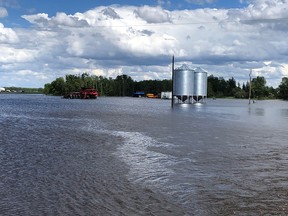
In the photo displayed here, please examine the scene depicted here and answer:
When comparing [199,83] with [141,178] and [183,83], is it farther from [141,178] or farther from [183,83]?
[141,178]

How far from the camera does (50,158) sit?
61.9ft

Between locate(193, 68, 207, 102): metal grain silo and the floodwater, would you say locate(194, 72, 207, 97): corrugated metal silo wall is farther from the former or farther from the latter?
the floodwater

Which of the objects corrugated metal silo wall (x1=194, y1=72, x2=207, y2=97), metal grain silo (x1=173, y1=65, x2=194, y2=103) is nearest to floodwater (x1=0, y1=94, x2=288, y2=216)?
metal grain silo (x1=173, y1=65, x2=194, y2=103)

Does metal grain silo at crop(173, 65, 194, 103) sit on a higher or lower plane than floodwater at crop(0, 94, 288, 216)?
higher

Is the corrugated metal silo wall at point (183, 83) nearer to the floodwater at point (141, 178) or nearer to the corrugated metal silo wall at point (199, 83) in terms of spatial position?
the corrugated metal silo wall at point (199, 83)

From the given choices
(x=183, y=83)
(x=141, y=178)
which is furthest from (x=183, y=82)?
(x=141, y=178)

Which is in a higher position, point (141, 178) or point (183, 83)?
point (183, 83)

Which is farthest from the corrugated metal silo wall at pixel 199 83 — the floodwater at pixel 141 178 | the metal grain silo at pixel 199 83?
the floodwater at pixel 141 178

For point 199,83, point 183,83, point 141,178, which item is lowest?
point 141,178

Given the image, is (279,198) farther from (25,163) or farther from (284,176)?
(25,163)

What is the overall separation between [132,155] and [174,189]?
759cm

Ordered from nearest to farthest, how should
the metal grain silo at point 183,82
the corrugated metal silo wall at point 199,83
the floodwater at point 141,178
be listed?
the floodwater at point 141,178 → the metal grain silo at point 183,82 → the corrugated metal silo wall at point 199,83

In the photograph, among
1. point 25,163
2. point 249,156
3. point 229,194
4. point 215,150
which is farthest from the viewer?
point 215,150

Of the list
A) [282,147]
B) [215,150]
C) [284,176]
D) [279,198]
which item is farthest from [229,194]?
[282,147]
